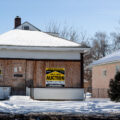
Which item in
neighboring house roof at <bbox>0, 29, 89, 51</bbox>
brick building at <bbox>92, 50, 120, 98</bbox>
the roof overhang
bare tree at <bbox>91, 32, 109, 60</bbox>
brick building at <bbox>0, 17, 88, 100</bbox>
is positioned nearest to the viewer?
the roof overhang

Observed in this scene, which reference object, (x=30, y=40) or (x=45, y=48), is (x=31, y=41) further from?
(x=45, y=48)

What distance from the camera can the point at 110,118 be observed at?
8828 millimetres

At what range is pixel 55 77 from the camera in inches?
654

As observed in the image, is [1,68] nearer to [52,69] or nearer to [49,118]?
[52,69]

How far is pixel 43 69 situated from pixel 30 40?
2.59 metres

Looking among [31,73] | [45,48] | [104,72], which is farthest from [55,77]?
[104,72]

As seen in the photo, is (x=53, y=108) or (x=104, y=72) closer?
(x=53, y=108)

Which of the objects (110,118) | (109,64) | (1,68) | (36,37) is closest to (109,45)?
(109,64)

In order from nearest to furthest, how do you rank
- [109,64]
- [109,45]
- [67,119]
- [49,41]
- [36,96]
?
1. [67,119]
2. [36,96]
3. [49,41]
4. [109,64]
5. [109,45]

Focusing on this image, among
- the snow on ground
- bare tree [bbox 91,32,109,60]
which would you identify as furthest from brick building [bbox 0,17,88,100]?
bare tree [bbox 91,32,109,60]

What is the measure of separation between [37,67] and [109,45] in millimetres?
38270

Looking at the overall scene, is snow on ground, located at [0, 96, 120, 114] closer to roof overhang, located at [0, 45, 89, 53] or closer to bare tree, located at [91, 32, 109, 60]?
roof overhang, located at [0, 45, 89, 53]

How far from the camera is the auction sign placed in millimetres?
16547

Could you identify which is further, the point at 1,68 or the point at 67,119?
the point at 1,68
